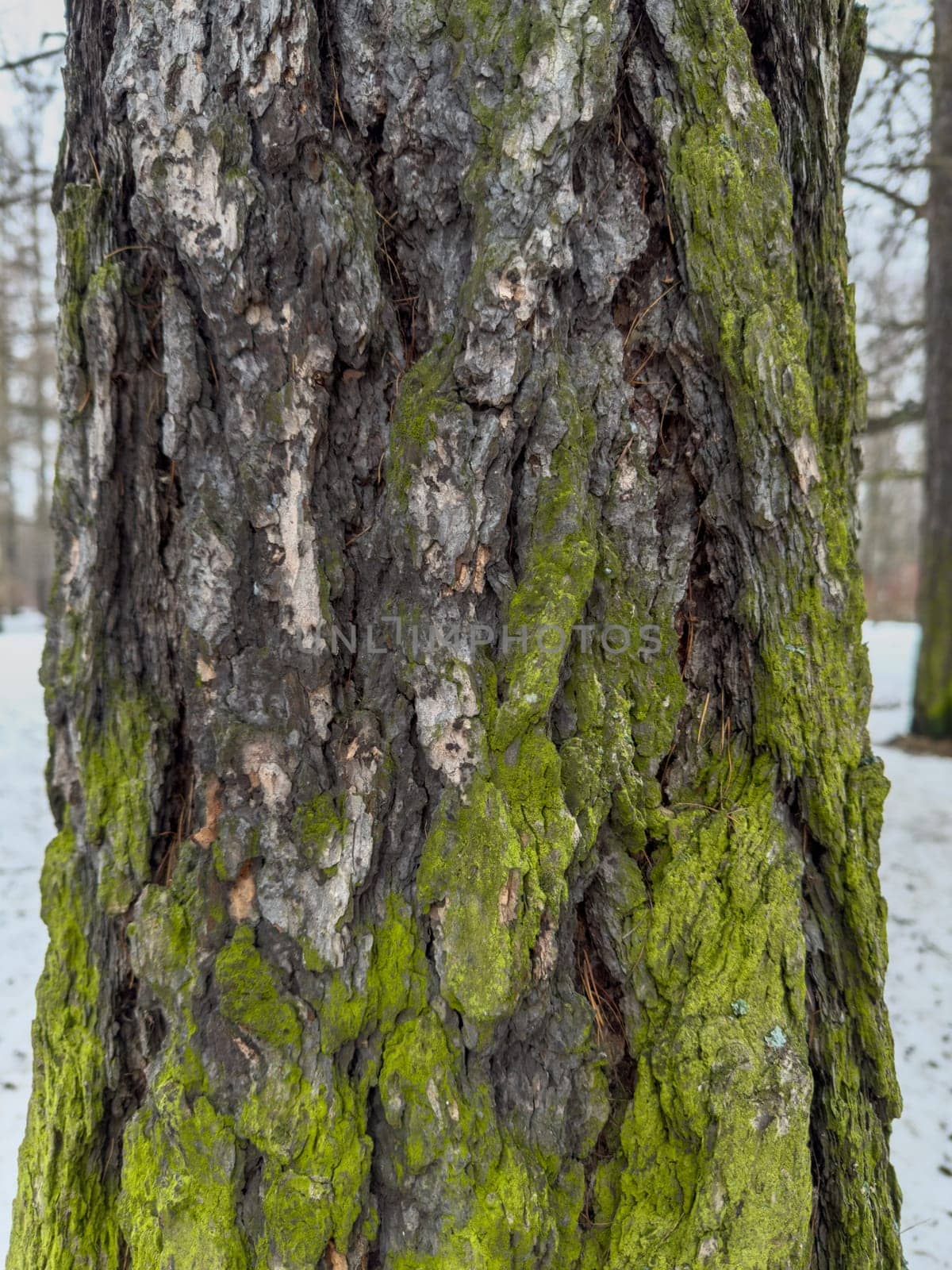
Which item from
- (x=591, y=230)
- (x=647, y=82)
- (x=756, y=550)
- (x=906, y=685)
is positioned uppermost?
(x=647, y=82)

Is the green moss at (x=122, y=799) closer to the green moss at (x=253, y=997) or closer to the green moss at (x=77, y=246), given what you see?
the green moss at (x=253, y=997)

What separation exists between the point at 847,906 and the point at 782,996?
229mm

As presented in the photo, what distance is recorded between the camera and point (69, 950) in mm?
1482

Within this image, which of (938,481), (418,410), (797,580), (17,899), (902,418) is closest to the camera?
(418,410)

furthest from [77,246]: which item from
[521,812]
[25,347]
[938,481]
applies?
[25,347]

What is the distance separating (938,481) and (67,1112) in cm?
716

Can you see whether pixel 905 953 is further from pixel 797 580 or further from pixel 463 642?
pixel 463 642

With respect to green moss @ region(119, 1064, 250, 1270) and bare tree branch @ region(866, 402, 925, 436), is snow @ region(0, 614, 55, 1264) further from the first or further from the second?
bare tree branch @ region(866, 402, 925, 436)

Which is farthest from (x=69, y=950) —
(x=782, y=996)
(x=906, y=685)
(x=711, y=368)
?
(x=906, y=685)

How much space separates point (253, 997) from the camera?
49.1 inches

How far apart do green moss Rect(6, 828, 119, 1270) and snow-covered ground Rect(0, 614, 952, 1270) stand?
1.79ft

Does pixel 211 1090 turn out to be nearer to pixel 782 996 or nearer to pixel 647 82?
pixel 782 996

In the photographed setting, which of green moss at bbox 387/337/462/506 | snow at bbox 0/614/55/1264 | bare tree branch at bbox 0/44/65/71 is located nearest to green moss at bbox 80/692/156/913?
green moss at bbox 387/337/462/506

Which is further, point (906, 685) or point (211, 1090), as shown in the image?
point (906, 685)
